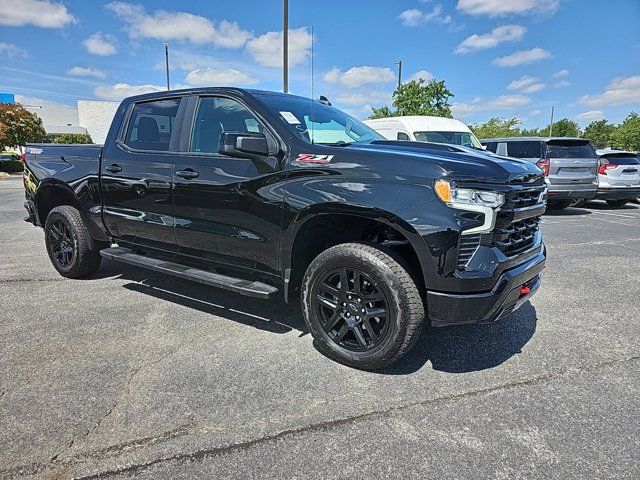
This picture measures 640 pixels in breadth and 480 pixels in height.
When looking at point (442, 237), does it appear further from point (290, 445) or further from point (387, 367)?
point (290, 445)

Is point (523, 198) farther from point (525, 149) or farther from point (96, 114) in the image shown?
point (96, 114)

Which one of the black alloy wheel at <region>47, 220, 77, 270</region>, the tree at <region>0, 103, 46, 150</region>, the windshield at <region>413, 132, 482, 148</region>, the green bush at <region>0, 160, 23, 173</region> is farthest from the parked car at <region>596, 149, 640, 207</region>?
the tree at <region>0, 103, 46, 150</region>

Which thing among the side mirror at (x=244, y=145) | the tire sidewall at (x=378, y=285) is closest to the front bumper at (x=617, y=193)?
the tire sidewall at (x=378, y=285)

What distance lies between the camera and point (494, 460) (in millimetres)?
2238

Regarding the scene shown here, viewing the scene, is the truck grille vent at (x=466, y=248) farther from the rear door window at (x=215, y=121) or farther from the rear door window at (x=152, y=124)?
the rear door window at (x=152, y=124)

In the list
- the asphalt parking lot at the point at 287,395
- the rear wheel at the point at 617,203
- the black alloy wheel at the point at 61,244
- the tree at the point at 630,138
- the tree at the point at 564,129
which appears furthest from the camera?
the tree at the point at 564,129

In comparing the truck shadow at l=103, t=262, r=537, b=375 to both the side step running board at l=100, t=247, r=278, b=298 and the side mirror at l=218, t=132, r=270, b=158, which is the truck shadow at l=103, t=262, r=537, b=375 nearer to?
the side step running board at l=100, t=247, r=278, b=298

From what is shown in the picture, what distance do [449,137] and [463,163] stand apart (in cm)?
865

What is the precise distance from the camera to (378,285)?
2947 mm

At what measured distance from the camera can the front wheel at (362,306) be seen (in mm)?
2877

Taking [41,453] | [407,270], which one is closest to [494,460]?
[407,270]

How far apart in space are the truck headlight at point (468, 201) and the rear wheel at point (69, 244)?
13.0 feet

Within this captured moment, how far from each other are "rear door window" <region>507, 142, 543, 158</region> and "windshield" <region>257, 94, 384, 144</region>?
810cm

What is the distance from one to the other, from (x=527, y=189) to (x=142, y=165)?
327 centimetres
